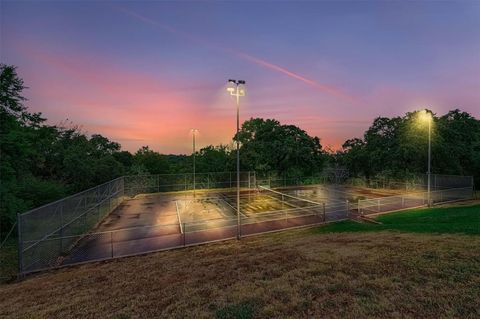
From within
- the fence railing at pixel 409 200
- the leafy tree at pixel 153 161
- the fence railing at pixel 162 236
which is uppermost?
the leafy tree at pixel 153 161

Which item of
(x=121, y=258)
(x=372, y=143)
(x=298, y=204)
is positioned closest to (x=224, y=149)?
(x=372, y=143)

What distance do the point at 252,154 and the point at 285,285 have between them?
42867 millimetres

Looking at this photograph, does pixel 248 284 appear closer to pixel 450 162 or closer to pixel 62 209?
pixel 62 209

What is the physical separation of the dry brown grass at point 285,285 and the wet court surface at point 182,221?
402cm

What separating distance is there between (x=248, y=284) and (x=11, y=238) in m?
21.2

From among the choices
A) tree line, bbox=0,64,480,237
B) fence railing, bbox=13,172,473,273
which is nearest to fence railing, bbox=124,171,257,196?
fence railing, bbox=13,172,473,273

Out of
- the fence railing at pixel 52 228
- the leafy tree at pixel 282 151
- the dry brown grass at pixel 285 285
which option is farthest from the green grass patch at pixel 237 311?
the leafy tree at pixel 282 151

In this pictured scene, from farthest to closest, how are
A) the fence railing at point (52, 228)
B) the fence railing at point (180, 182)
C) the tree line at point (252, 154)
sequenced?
the fence railing at point (180, 182) < the tree line at point (252, 154) < the fence railing at point (52, 228)

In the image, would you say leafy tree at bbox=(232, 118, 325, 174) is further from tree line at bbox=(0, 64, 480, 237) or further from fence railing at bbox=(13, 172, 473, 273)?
fence railing at bbox=(13, 172, 473, 273)

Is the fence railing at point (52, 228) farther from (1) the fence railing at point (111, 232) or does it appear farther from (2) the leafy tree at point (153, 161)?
(2) the leafy tree at point (153, 161)

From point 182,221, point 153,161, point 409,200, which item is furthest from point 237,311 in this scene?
point 153,161

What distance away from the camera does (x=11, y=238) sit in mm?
19719

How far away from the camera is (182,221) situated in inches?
858

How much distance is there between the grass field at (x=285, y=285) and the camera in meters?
5.70
